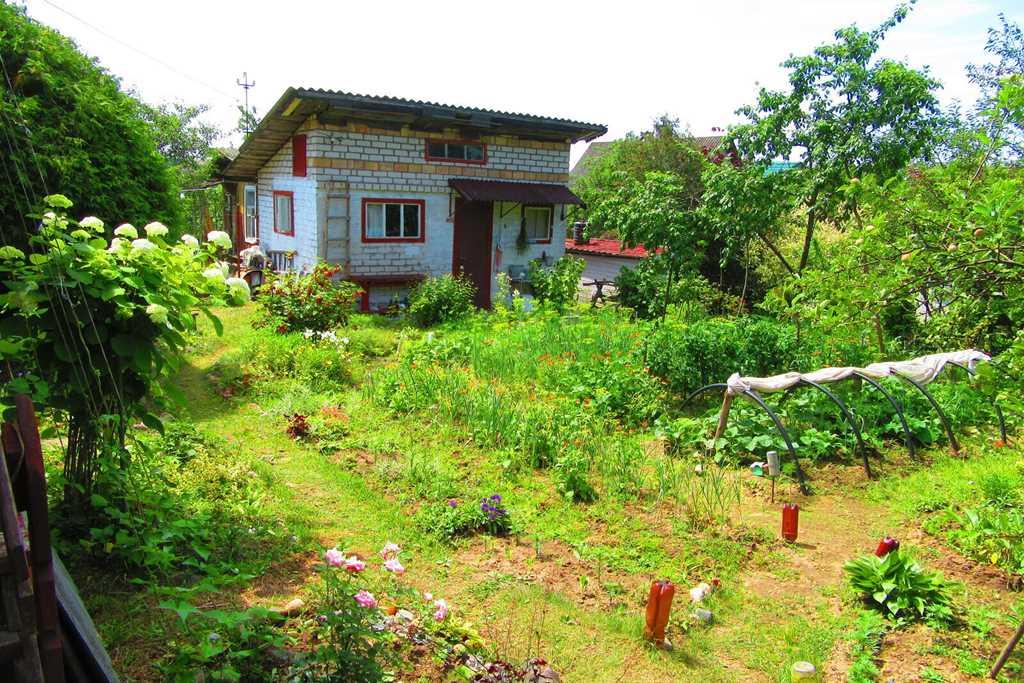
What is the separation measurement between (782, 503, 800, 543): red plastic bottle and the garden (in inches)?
1.8

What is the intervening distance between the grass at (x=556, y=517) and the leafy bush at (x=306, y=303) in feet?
5.46

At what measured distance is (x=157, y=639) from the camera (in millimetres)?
3398

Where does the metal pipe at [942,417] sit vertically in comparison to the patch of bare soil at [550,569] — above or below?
above

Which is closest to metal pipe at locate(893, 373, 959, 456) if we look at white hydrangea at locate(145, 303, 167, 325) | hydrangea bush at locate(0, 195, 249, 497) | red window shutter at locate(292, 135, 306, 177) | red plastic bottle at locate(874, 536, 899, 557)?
red plastic bottle at locate(874, 536, 899, 557)

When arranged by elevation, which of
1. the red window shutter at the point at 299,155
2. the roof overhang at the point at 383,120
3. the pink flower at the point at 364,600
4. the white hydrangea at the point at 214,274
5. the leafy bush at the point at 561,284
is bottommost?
the pink flower at the point at 364,600

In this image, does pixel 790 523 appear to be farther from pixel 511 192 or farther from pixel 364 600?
pixel 511 192

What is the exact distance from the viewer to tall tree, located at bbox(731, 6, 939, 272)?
440 inches

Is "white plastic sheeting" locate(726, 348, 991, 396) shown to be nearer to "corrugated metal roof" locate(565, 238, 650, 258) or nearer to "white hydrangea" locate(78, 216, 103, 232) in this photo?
"white hydrangea" locate(78, 216, 103, 232)

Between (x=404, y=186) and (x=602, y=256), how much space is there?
30.9 ft

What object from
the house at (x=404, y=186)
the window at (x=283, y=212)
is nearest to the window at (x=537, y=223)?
the house at (x=404, y=186)

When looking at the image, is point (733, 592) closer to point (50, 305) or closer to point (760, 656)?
point (760, 656)

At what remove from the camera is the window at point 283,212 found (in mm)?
15469

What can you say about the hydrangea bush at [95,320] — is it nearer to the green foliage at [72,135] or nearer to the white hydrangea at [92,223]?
the white hydrangea at [92,223]

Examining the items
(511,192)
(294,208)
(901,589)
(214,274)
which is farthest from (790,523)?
(294,208)
